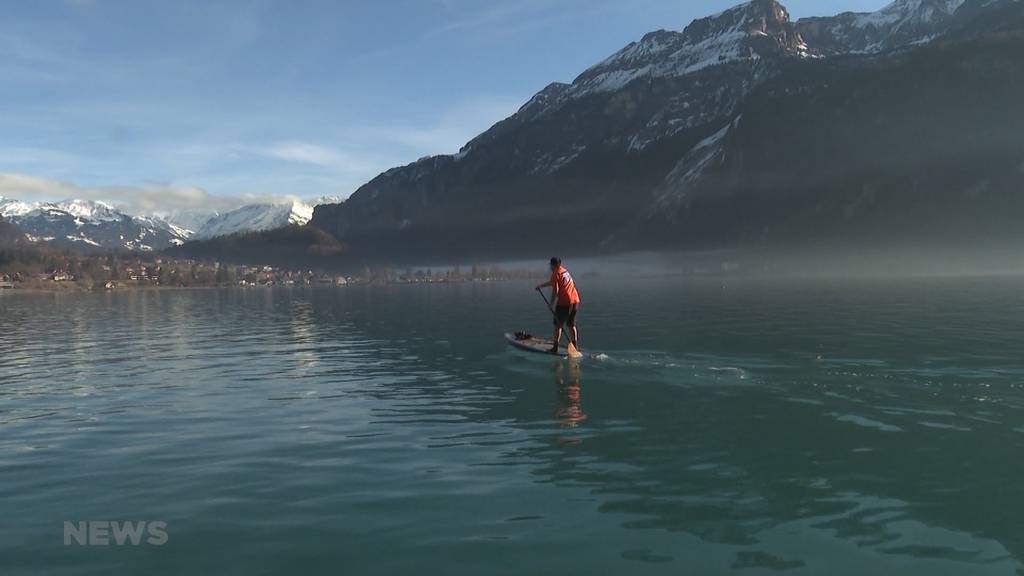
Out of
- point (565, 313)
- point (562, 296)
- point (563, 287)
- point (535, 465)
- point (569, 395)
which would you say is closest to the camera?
point (535, 465)

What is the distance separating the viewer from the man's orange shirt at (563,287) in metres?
34.1

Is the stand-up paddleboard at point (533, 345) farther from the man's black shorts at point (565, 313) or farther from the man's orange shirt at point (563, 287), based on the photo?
the man's orange shirt at point (563, 287)

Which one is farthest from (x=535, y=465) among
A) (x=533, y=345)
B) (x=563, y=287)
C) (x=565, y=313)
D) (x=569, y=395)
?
(x=533, y=345)

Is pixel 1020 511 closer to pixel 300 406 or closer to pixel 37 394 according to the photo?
pixel 300 406

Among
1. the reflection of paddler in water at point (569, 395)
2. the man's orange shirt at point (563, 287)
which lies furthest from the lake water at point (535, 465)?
the man's orange shirt at point (563, 287)

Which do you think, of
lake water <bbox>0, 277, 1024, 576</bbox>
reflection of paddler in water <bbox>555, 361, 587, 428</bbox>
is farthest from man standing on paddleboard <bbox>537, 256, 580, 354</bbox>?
lake water <bbox>0, 277, 1024, 576</bbox>

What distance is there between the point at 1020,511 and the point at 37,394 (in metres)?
35.4

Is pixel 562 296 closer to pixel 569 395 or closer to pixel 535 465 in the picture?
pixel 569 395

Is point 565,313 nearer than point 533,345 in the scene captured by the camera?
Yes

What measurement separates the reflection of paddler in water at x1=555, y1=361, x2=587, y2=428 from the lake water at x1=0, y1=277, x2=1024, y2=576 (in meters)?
0.21

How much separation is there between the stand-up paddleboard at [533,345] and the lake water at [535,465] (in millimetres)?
808

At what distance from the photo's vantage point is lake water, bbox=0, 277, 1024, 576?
12.0m

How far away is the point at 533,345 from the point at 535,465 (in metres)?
21.1

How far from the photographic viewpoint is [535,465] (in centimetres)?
1731
